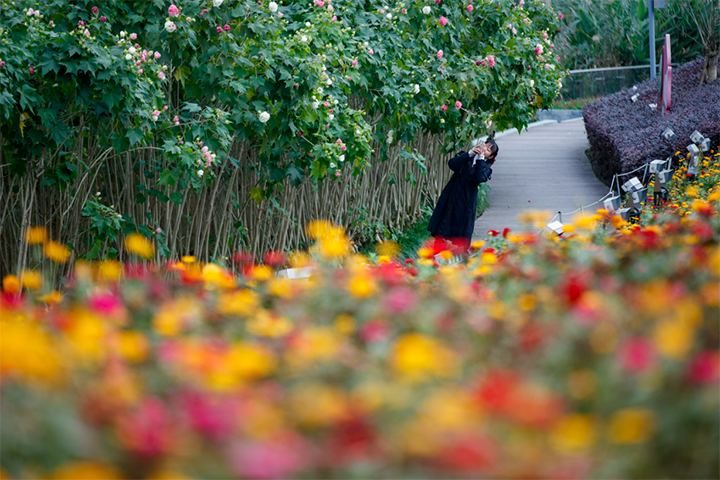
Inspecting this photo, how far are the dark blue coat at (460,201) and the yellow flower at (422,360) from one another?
4.30 m

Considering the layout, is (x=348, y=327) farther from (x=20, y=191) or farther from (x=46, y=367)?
(x=20, y=191)

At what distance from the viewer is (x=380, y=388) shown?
115 cm

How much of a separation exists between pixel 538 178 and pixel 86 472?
10.3 m

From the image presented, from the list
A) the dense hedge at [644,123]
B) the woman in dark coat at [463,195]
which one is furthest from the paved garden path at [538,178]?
the woman in dark coat at [463,195]

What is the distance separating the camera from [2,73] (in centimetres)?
337

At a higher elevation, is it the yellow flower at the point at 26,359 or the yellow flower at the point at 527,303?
the yellow flower at the point at 26,359

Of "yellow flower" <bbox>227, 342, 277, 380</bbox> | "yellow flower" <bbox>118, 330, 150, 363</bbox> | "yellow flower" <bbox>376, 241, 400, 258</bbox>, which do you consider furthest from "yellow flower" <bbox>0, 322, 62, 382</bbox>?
"yellow flower" <bbox>376, 241, 400, 258</bbox>

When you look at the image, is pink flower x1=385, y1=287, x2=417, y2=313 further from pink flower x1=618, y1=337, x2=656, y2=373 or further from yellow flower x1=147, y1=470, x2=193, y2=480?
yellow flower x1=147, y1=470, x2=193, y2=480

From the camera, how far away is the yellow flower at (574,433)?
3.33 feet

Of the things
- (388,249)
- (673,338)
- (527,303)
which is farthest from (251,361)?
(388,249)

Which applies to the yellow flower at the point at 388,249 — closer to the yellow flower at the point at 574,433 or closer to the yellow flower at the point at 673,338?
the yellow flower at the point at 673,338

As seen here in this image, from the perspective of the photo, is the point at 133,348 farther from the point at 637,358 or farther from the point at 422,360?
the point at 637,358

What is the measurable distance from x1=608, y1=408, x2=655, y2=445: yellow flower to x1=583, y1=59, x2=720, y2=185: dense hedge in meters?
7.62

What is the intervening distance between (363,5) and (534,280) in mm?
4616
